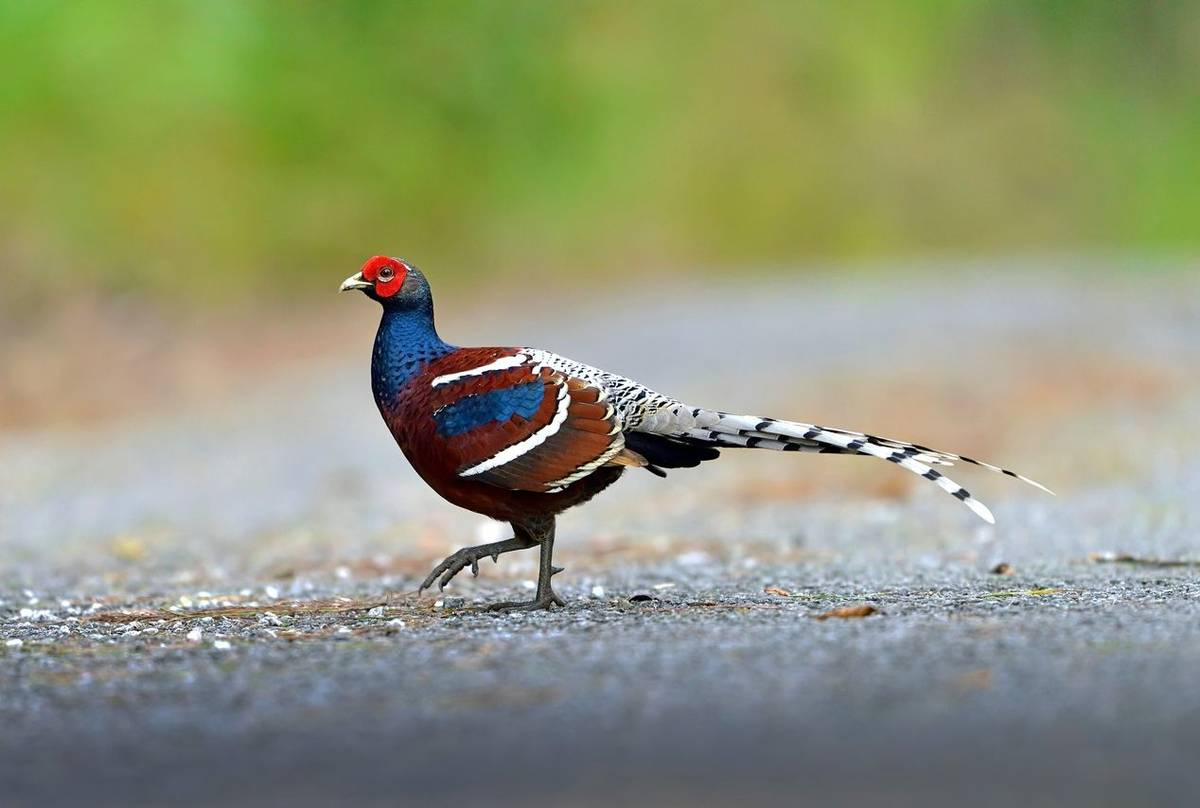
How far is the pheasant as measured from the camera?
6.82 metres

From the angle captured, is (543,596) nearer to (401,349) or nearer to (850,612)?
(401,349)

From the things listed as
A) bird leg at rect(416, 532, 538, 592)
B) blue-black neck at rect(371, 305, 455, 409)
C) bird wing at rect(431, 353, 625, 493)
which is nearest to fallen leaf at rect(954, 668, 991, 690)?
bird wing at rect(431, 353, 625, 493)

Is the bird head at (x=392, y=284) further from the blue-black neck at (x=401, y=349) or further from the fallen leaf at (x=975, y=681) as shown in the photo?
the fallen leaf at (x=975, y=681)

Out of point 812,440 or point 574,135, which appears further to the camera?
point 574,135

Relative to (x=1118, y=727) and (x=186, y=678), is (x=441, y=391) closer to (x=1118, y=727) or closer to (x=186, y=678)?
(x=186, y=678)

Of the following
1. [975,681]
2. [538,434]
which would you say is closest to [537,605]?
[538,434]

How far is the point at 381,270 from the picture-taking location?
7.39m

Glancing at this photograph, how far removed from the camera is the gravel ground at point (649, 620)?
4215 mm

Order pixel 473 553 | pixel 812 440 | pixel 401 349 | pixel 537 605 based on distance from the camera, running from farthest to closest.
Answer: pixel 401 349 → pixel 473 553 → pixel 537 605 → pixel 812 440

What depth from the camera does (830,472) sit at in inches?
540

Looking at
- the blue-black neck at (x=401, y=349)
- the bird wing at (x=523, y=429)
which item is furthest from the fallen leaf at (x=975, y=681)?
the blue-black neck at (x=401, y=349)

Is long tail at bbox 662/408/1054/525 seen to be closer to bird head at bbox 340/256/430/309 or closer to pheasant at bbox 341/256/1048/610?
pheasant at bbox 341/256/1048/610

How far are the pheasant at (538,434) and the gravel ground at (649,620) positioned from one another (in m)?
0.50

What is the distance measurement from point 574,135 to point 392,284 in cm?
3043
